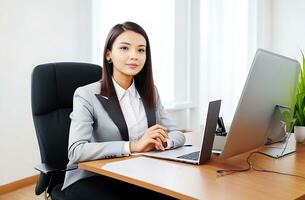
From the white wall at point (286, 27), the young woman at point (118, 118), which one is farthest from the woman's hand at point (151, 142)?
the white wall at point (286, 27)

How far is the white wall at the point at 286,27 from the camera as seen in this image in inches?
169

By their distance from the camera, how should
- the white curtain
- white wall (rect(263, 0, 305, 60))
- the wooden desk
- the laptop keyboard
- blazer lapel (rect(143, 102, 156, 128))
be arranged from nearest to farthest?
1. the wooden desk
2. the laptop keyboard
3. blazer lapel (rect(143, 102, 156, 128))
4. the white curtain
5. white wall (rect(263, 0, 305, 60))

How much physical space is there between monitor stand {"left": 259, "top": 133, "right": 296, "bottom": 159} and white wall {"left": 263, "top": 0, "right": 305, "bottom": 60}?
3.06 m

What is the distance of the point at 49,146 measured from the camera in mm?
1540

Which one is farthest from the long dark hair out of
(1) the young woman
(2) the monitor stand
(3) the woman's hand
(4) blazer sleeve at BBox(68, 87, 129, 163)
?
(2) the monitor stand

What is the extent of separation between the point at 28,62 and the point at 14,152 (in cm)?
73

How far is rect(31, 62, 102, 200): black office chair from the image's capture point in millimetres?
1512

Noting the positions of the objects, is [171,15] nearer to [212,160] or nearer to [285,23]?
[285,23]

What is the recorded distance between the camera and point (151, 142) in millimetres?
1282

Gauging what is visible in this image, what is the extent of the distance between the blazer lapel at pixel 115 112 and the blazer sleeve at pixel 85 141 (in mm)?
59

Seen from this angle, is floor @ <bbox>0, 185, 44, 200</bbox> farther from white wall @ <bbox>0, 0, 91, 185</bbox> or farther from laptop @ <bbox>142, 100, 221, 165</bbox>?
laptop @ <bbox>142, 100, 221, 165</bbox>

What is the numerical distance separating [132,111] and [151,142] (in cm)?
31

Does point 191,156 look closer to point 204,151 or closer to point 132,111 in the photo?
point 204,151

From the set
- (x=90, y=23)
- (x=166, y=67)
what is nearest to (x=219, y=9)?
(x=166, y=67)
